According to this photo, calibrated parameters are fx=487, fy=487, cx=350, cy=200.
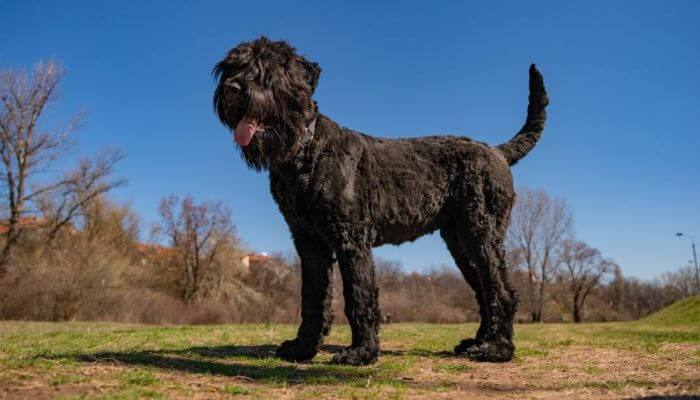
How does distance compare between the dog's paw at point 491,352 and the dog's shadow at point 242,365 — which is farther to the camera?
the dog's paw at point 491,352

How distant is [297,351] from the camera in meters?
5.14

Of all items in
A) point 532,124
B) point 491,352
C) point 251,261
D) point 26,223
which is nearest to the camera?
point 491,352

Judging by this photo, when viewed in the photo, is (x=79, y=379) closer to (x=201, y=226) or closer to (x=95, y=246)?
(x=95, y=246)

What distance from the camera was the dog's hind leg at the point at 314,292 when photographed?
530 cm

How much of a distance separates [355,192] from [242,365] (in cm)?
205

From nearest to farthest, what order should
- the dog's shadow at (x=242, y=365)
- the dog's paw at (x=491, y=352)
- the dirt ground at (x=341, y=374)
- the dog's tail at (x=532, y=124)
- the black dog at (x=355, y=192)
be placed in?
the dirt ground at (x=341, y=374)
the dog's shadow at (x=242, y=365)
the black dog at (x=355, y=192)
the dog's paw at (x=491, y=352)
the dog's tail at (x=532, y=124)

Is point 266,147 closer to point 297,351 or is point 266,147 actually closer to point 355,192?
point 355,192

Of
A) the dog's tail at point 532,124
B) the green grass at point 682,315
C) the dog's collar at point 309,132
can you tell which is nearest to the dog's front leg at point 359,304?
the dog's collar at point 309,132

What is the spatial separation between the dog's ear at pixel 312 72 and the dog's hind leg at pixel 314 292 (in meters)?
1.65

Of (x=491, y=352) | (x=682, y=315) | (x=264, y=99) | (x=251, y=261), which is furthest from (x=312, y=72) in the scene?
(x=251, y=261)

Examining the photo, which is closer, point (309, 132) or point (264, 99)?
point (264, 99)

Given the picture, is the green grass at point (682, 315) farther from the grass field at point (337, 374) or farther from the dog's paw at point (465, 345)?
the dog's paw at point (465, 345)

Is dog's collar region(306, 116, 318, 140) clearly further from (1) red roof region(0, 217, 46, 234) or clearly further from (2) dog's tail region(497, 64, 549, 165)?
(1) red roof region(0, 217, 46, 234)

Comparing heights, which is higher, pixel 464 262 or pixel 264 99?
pixel 264 99
